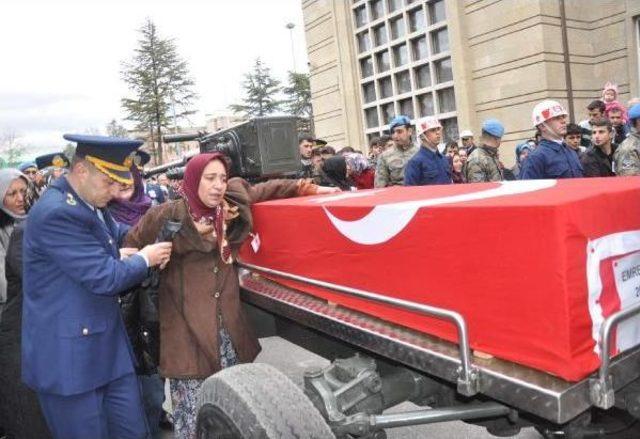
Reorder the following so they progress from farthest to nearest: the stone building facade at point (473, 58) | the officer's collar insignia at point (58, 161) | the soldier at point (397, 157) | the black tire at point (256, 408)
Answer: the stone building facade at point (473, 58) → the soldier at point (397, 157) → the officer's collar insignia at point (58, 161) → the black tire at point (256, 408)

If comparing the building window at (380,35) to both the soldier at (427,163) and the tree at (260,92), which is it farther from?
the tree at (260,92)

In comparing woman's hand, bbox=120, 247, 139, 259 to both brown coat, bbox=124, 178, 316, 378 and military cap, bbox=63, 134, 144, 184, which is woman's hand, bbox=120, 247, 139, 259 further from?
military cap, bbox=63, 134, 144, 184

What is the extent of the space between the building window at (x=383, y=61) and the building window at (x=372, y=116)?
3.93 ft

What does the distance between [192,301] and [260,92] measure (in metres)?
45.8

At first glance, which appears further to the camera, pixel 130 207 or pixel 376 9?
pixel 376 9

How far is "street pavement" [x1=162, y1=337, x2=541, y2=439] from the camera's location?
11.0 ft

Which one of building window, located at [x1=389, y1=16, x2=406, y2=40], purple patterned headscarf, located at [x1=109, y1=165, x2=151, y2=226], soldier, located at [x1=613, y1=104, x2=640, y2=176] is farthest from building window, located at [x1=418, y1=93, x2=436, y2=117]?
purple patterned headscarf, located at [x1=109, y1=165, x2=151, y2=226]

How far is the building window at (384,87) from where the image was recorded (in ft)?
54.3

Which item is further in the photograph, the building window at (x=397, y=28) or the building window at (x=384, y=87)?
the building window at (x=384, y=87)

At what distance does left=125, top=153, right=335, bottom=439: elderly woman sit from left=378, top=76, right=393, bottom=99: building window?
1449cm

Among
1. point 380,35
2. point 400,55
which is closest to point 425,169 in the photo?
point 400,55

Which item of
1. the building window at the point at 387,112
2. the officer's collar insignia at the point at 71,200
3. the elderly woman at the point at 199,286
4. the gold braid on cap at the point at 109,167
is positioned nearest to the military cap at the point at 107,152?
the gold braid on cap at the point at 109,167

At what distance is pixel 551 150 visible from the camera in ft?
13.2

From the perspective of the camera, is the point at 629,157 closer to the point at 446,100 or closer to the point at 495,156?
the point at 495,156
